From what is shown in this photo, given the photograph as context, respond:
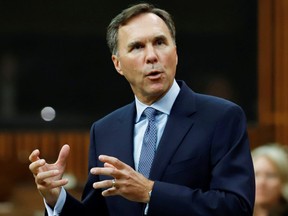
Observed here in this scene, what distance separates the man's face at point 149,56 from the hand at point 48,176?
317mm

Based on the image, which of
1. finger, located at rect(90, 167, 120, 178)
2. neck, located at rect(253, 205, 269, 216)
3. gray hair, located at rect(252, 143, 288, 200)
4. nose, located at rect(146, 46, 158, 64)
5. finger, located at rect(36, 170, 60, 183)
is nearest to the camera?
finger, located at rect(90, 167, 120, 178)

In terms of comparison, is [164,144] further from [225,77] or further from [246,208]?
[225,77]

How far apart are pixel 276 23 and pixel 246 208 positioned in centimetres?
442

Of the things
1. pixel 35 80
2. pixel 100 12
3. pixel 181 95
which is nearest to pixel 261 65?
pixel 100 12

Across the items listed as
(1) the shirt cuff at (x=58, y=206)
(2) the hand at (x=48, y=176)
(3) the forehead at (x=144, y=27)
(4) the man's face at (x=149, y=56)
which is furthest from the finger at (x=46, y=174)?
(3) the forehead at (x=144, y=27)

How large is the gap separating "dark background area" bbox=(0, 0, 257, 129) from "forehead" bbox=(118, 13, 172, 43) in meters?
3.81

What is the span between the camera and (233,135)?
2.47m

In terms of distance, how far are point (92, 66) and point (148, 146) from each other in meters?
4.08

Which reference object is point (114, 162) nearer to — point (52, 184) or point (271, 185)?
point (52, 184)

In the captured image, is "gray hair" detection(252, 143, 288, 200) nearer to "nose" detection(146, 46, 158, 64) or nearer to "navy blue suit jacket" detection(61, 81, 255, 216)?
"navy blue suit jacket" detection(61, 81, 255, 216)

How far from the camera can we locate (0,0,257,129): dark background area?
6480 millimetres

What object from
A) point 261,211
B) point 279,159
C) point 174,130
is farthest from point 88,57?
point 174,130

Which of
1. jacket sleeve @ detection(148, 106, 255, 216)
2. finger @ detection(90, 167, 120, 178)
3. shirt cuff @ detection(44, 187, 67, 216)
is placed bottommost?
shirt cuff @ detection(44, 187, 67, 216)

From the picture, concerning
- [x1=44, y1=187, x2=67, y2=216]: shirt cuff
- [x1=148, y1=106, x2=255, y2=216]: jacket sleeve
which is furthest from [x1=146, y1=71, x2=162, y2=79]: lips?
[x1=44, y1=187, x2=67, y2=216]: shirt cuff
